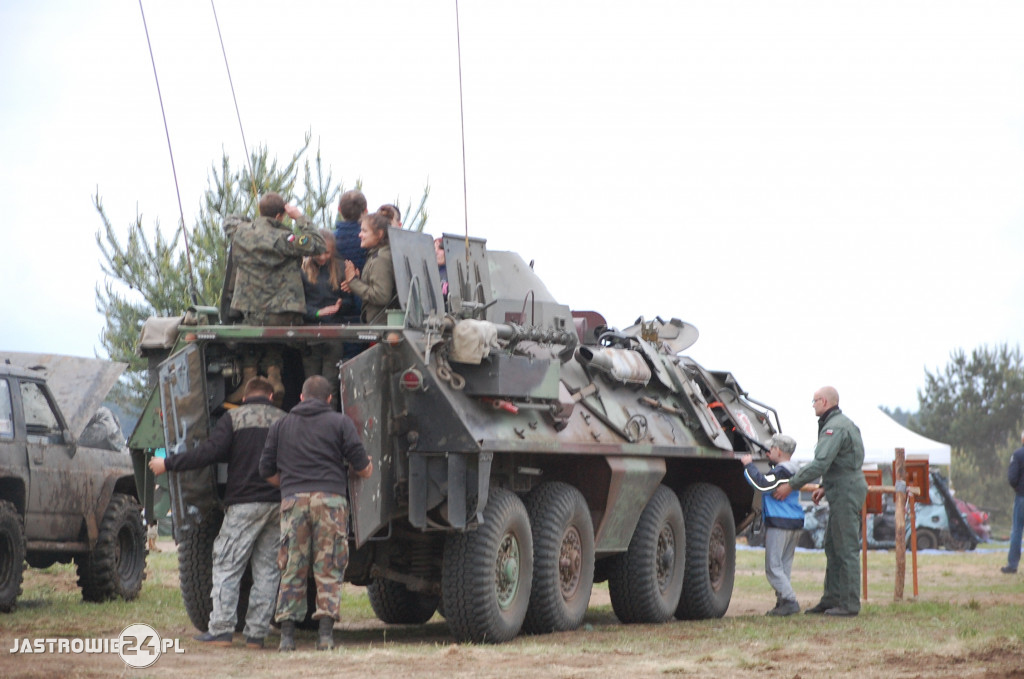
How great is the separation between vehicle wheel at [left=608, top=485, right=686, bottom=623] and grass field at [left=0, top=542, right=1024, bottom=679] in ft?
0.73

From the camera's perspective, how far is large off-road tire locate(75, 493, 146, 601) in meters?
13.2

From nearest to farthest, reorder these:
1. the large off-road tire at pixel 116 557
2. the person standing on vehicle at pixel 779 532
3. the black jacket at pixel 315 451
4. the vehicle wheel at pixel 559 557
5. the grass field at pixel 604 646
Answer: the grass field at pixel 604 646 → the black jacket at pixel 315 451 → the vehicle wheel at pixel 559 557 → the person standing on vehicle at pixel 779 532 → the large off-road tire at pixel 116 557

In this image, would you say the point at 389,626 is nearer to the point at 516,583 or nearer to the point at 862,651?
the point at 516,583

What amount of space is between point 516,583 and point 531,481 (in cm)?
89

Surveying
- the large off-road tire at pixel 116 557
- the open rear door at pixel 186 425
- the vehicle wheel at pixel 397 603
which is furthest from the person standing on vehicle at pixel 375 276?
the large off-road tire at pixel 116 557

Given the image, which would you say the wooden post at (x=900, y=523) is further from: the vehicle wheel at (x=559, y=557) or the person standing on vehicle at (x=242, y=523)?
the person standing on vehicle at (x=242, y=523)

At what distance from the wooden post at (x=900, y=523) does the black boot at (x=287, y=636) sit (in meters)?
6.85

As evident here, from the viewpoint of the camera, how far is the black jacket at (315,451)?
923 centimetres

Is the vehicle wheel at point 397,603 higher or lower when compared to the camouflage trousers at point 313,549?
lower

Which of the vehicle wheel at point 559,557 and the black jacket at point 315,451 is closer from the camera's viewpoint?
the black jacket at point 315,451

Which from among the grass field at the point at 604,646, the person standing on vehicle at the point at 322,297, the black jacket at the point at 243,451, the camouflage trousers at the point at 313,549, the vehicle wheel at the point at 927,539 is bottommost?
the grass field at the point at 604,646

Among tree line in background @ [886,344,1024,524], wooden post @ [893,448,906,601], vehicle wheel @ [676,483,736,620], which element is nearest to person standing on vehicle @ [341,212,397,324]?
vehicle wheel @ [676,483,736,620]

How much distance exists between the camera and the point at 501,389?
966 cm

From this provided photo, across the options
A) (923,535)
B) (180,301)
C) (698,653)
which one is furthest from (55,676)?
(923,535)
